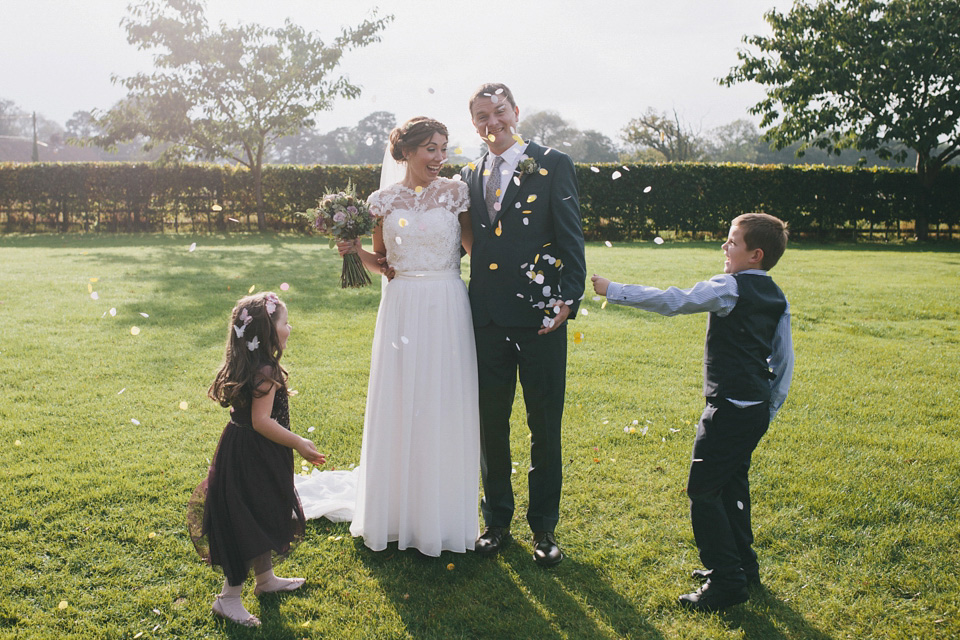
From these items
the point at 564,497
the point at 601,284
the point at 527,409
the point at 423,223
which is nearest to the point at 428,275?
the point at 423,223

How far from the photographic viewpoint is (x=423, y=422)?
3.38m

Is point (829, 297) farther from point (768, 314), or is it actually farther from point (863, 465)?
point (768, 314)

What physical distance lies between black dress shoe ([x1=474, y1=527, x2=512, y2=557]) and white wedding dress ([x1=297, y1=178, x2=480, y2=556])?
6cm

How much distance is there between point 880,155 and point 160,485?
24642 mm

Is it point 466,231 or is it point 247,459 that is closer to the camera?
point 247,459

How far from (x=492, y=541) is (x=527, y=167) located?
1935 mm

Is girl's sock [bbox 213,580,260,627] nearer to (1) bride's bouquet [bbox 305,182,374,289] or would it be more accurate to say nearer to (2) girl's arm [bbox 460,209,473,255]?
(1) bride's bouquet [bbox 305,182,374,289]

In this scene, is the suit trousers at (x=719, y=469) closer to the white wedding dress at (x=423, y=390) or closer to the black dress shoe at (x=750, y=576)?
the black dress shoe at (x=750, y=576)

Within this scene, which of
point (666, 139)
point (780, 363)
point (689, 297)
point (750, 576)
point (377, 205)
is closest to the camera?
point (689, 297)

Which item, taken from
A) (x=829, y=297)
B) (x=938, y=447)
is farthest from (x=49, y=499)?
(x=829, y=297)

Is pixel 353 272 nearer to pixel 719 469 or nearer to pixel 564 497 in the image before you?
pixel 564 497

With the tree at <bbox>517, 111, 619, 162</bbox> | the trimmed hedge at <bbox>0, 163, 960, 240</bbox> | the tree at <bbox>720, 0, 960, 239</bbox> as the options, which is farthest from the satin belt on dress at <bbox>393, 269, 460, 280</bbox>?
the tree at <bbox>517, 111, 619, 162</bbox>

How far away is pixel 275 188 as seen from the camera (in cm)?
2311

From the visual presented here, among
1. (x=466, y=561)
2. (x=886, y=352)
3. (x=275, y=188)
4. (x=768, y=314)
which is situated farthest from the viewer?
(x=275, y=188)
